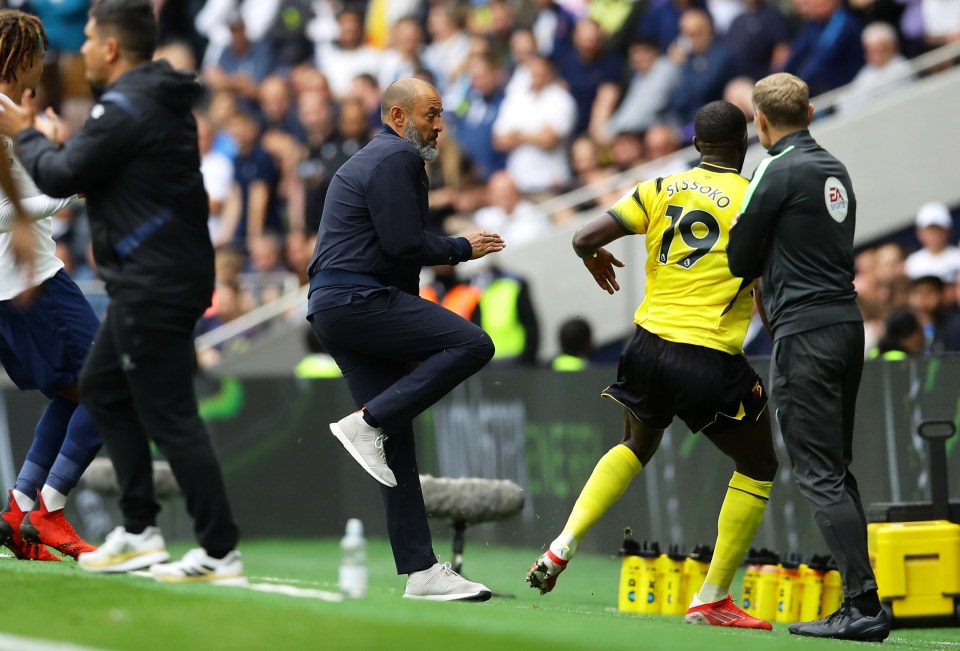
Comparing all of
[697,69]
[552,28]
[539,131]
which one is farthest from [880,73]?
[552,28]

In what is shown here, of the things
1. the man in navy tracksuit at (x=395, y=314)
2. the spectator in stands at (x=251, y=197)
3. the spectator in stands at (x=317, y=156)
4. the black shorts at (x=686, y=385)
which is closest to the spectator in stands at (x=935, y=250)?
the black shorts at (x=686, y=385)

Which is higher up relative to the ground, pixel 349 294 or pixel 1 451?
pixel 349 294

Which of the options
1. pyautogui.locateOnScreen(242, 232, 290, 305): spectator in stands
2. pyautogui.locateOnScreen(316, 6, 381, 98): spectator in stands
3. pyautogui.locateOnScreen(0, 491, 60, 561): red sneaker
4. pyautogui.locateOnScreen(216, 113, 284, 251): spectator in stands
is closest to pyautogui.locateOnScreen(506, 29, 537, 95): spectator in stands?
pyautogui.locateOnScreen(316, 6, 381, 98): spectator in stands

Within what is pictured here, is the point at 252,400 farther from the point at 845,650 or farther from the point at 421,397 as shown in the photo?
the point at 845,650

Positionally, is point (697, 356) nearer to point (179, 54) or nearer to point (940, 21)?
point (940, 21)

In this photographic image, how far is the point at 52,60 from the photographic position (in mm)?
17547

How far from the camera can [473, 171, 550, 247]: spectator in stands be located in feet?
44.4

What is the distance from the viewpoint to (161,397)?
5.78 meters

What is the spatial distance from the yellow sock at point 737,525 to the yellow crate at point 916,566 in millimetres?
1016

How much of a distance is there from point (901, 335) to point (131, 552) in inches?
222

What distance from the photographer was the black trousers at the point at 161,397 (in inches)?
226

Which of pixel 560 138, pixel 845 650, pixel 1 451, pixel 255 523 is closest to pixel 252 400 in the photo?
pixel 255 523

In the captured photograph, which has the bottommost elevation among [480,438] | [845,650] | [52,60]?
[845,650]

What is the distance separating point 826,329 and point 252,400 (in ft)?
22.8
